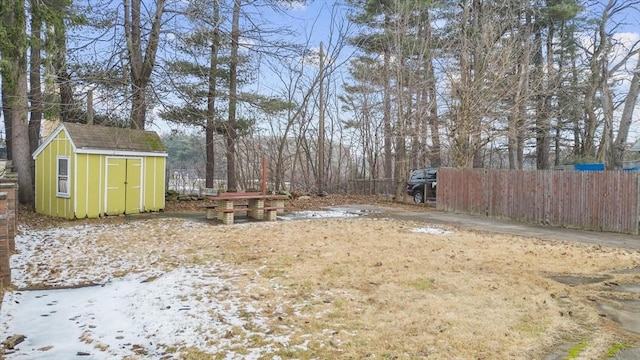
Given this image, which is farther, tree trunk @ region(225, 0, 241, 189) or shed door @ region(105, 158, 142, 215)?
tree trunk @ region(225, 0, 241, 189)

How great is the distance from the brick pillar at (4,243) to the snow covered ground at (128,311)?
8.3 inches

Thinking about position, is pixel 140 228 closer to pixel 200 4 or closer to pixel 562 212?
pixel 200 4

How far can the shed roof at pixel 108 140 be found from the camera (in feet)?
34.8

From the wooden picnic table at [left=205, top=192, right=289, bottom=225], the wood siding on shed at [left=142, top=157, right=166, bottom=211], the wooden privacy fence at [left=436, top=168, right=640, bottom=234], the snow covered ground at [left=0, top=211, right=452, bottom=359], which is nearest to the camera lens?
the snow covered ground at [left=0, top=211, right=452, bottom=359]

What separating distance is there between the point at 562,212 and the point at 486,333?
8650mm

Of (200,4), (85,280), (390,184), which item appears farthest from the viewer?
(390,184)

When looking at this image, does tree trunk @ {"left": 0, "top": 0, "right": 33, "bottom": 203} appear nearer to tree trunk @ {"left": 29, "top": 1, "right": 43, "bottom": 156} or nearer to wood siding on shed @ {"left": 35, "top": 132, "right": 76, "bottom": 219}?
tree trunk @ {"left": 29, "top": 1, "right": 43, "bottom": 156}

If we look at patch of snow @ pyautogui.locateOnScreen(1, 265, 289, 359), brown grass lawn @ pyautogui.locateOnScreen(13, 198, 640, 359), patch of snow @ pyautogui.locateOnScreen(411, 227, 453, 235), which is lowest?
patch of snow @ pyautogui.locateOnScreen(1, 265, 289, 359)

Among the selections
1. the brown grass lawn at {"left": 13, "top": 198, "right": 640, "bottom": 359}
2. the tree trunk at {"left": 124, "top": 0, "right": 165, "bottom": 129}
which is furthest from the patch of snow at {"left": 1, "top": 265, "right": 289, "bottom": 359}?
the tree trunk at {"left": 124, "top": 0, "right": 165, "bottom": 129}

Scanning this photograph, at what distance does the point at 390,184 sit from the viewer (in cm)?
2172

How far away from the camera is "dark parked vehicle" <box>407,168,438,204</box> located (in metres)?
16.9

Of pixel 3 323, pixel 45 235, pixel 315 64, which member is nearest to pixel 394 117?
pixel 315 64

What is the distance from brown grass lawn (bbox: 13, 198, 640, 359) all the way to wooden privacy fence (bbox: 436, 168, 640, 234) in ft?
9.21

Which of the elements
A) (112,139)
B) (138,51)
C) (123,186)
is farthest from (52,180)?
(138,51)
